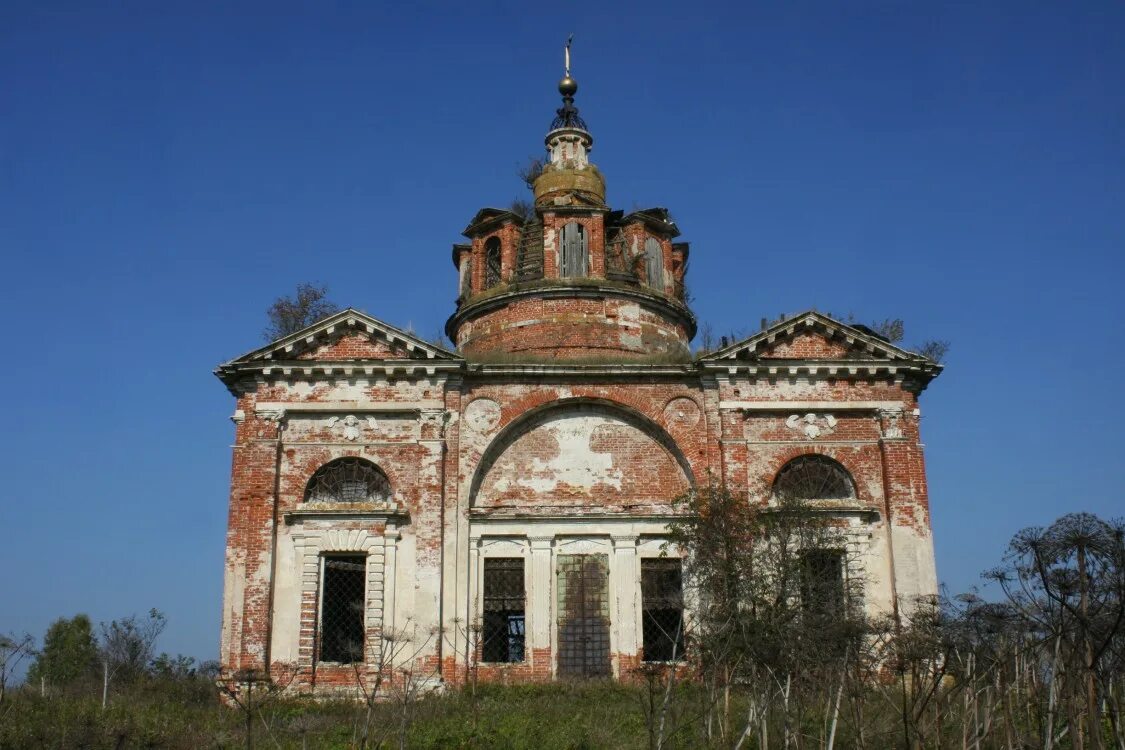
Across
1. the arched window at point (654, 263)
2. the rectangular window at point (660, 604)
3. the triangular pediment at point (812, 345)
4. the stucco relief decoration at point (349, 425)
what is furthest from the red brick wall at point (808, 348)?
the stucco relief decoration at point (349, 425)

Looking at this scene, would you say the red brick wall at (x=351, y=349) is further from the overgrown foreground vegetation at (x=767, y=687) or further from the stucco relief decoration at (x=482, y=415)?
the overgrown foreground vegetation at (x=767, y=687)

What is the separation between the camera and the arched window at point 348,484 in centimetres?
2205

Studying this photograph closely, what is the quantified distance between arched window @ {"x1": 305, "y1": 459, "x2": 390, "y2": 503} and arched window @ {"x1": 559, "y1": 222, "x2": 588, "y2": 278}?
23.5 feet

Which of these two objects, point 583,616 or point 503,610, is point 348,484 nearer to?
point 503,610

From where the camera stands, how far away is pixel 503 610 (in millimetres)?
21938

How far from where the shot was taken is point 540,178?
29.4m

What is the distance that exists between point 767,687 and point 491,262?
1821cm

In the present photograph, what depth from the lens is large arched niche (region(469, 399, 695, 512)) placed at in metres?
22.4

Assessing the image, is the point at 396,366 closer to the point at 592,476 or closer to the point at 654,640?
the point at 592,476

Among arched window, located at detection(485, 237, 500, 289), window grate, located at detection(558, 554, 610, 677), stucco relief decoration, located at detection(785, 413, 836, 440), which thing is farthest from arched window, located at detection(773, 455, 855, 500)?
arched window, located at detection(485, 237, 500, 289)

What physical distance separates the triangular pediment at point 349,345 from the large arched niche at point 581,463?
233 centimetres

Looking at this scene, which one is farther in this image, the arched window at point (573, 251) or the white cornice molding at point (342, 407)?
the arched window at point (573, 251)

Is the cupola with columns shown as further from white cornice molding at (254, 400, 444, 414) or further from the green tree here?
the green tree

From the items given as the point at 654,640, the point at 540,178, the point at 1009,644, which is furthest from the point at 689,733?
the point at 540,178
